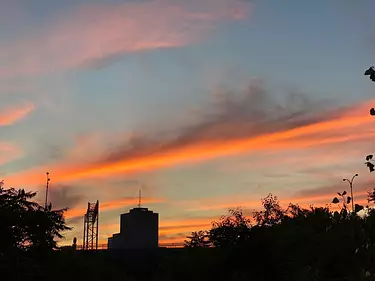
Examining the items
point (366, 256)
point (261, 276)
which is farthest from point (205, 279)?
point (366, 256)

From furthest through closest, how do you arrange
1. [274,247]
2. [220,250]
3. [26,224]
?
Result: [220,250]
[274,247]
[26,224]

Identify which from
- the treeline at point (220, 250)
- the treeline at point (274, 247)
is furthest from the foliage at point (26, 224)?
the treeline at point (274, 247)

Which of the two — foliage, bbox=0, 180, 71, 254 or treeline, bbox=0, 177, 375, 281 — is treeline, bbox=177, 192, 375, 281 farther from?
foliage, bbox=0, 180, 71, 254

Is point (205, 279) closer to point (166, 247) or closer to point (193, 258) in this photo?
point (193, 258)

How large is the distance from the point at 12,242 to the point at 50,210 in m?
4.85

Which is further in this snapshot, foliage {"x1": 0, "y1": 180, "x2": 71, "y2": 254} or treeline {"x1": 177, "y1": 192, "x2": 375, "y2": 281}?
foliage {"x1": 0, "y1": 180, "x2": 71, "y2": 254}

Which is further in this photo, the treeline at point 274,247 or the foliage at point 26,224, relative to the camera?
the foliage at point 26,224

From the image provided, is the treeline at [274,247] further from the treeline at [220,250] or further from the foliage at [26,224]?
the foliage at [26,224]

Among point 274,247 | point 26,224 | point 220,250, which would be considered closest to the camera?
point 26,224

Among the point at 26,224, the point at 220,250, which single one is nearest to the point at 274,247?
the point at 220,250

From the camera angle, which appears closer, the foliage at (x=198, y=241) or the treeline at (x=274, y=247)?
the treeline at (x=274, y=247)

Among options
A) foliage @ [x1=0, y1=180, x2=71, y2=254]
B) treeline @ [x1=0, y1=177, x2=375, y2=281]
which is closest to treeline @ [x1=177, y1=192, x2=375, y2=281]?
treeline @ [x1=0, y1=177, x2=375, y2=281]

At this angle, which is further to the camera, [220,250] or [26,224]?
[220,250]

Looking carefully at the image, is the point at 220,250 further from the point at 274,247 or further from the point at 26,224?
the point at 26,224
